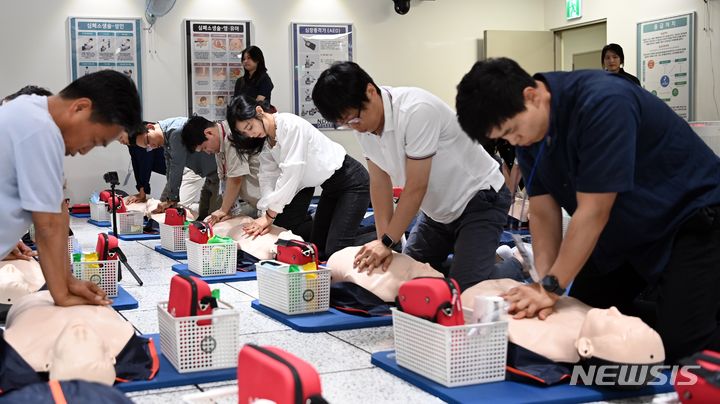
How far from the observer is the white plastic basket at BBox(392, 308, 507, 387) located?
2.39m

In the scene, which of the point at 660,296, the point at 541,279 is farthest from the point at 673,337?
the point at 541,279

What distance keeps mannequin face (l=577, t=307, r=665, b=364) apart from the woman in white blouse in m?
2.45

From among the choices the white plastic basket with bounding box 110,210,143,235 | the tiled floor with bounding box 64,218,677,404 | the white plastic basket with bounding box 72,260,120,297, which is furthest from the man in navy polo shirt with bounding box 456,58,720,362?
the white plastic basket with bounding box 110,210,143,235

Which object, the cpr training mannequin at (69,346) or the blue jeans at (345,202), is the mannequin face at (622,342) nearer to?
the cpr training mannequin at (69,346)

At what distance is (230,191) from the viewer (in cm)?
552

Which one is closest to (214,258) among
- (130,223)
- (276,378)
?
(130,223)

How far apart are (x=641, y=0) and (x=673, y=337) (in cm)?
702

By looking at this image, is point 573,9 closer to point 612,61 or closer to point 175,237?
point 612,61

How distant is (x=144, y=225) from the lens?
6.89 meters

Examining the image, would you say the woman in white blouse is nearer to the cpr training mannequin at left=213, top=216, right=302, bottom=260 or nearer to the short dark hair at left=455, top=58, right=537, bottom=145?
the cpr training mannequin at left=213, top=216, right=302, bottom=260

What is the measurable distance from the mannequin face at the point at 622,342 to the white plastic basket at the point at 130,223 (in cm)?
491

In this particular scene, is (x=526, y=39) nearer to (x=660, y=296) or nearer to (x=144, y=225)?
(x=144, y=225)

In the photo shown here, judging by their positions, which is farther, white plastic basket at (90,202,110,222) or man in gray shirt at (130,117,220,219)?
white plastic basket at (90,202,110,222)

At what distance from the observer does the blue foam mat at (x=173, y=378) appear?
8.09 ft
